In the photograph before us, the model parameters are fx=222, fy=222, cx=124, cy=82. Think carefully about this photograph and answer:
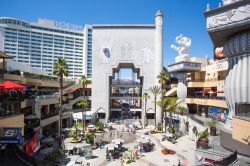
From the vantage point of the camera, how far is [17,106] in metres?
26.6

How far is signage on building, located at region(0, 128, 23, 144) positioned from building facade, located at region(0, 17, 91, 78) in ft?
438

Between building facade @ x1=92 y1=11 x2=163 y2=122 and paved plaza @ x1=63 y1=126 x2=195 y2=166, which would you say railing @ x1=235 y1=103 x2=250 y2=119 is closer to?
paved plaza @ x1=63 y1=126 x2=195 y2=166

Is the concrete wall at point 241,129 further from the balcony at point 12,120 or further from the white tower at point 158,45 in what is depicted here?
the white tower at point 158,45

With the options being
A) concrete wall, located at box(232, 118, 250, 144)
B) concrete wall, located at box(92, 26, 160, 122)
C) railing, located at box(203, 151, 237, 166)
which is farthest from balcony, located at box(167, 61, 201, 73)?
railing, located at box(203, 151, 237, 166)

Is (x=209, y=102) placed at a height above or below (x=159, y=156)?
above

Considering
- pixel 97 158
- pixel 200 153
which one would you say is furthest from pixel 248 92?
pixel 97 158

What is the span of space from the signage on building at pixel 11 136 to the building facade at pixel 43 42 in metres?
133

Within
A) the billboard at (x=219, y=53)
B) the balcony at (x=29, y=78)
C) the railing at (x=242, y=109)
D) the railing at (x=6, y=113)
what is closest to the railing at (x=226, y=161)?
the railing at (x=242, y=109)

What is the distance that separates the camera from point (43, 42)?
157 metres

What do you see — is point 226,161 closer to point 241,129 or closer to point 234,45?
point 241,129

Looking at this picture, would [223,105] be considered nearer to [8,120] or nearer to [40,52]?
[8,120]

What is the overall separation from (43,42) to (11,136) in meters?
147

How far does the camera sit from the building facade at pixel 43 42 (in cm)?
14300

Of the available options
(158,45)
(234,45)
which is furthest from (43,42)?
(234,45)
